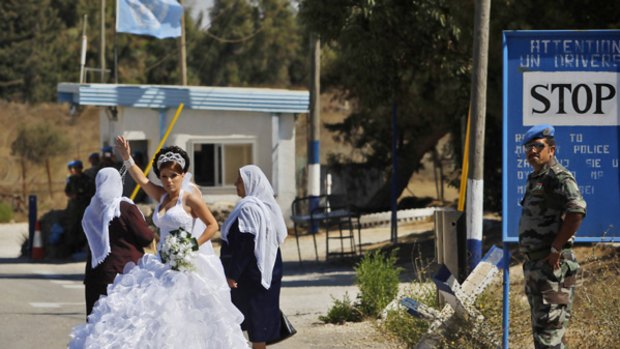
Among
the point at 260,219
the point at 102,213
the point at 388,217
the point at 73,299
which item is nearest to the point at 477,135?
the point at 260,219

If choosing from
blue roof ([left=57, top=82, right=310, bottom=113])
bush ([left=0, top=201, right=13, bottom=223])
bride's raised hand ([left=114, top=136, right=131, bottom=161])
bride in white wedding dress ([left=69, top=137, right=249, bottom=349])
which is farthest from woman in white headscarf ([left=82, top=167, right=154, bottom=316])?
bush ([left=0, top=201, right=13, bottom=223])

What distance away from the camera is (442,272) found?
9.26 meters

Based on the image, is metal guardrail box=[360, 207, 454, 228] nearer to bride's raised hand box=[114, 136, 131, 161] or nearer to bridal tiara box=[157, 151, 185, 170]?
bride's raised hand box=[114, 136, 131, 161]

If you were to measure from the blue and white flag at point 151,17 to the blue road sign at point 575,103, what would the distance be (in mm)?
16112

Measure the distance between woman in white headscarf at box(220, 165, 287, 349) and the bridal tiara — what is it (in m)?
0.72

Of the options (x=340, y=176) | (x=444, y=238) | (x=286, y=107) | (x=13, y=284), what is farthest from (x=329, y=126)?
(x=444, y=238)

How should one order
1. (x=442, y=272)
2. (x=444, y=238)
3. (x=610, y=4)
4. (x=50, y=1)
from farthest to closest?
(x=50, y=1), (x=610, y=4), (x=444, y=238), (x=442, y=272)

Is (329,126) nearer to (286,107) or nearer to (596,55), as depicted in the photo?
(286,107)

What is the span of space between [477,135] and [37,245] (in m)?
11.8

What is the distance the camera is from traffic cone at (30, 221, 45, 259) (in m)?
21.0

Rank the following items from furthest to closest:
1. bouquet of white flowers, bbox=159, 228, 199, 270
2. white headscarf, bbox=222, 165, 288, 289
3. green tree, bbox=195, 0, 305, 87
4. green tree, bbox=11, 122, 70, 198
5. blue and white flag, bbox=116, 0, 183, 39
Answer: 1. green tree, bbox=195, 0, 305, 87
2. green tree, bbox=11, 122, 70, 198
3. blue and white flag, bbox=116, 0, 183, 39
4. white headscarf, bbox=222, 165, 288, 289
5. bouquet of white flowers, bbox=159, 228, 199, 270

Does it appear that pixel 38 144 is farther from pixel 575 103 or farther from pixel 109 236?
pixel 575 103

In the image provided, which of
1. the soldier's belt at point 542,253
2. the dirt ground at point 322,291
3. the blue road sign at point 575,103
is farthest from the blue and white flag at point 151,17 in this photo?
the soldier's belt at point 542,253

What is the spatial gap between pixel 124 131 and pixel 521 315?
15.9m
